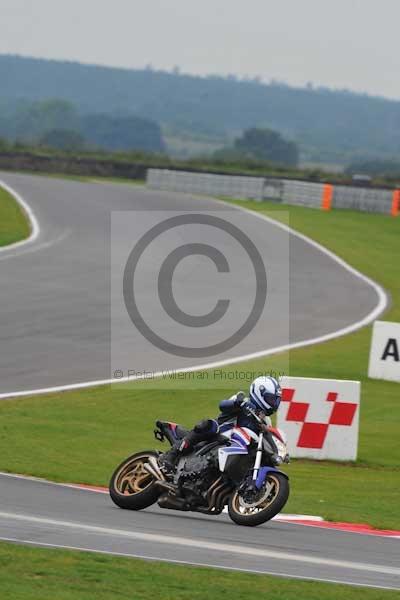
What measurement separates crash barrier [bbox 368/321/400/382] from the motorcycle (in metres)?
10.5

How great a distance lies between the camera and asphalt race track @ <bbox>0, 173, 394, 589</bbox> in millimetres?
9844

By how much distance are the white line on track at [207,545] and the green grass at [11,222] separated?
26167 millimetres

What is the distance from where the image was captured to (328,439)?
643 inches

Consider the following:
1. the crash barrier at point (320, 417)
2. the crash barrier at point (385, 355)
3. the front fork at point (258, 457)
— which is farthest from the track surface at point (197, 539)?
the crash barrier at point (385, 355)

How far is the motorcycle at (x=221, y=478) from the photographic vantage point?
1099 cm

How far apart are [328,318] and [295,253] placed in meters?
10.6

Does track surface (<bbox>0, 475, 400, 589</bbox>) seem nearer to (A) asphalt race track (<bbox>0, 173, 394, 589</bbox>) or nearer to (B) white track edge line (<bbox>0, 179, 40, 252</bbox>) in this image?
(A) asphalt race track (<bbox>0, 173, 394, 589</bbox>)

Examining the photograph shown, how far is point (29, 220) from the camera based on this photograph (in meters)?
42.4

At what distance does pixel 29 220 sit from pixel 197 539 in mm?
32792

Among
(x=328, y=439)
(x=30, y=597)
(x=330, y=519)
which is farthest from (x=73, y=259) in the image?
(x=30, y=597)

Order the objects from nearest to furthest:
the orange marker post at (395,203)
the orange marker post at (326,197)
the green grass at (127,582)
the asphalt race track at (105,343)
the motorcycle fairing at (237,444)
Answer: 1. the green grass at (127,582)
2. the asphalt race track at (105,343)
3. the motorcycle fairing at (237,444)
4. the orange marker post at (395,203)
5. the orange marker post at (326,197)

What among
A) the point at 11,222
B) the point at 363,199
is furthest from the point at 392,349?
the point at 363,199

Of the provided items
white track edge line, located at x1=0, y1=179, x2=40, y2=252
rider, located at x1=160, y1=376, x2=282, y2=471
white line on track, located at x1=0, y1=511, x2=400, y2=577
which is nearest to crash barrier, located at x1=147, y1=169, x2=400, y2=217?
white track edge line, located at x1=0, y1=179, x2=40, y2=252

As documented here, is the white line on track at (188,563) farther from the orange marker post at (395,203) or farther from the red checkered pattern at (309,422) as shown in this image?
the orange marker post at (395,203)
